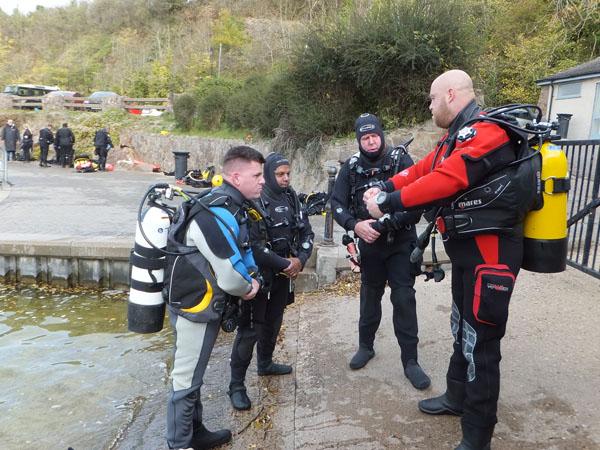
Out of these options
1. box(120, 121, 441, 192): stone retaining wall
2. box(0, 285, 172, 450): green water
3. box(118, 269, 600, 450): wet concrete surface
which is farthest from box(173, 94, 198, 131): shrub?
box(118, 269, 600, 450): wet concrete surface

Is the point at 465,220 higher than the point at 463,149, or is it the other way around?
the point at 463,149

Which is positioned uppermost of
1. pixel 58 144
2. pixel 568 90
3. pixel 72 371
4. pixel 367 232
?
Answer: pixel 568 90

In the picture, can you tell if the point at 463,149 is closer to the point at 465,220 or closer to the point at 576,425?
the point at 465,220

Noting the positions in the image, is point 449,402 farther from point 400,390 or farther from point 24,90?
point 24,90

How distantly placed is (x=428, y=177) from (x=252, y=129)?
13.1 meters

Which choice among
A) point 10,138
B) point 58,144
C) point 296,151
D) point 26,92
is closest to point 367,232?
point 296,151

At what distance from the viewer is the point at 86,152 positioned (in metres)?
21.8

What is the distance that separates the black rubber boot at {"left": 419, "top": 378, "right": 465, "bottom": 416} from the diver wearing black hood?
29 centimetres

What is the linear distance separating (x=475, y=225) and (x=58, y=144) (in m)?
20.3

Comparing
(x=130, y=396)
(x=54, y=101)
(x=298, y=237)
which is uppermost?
(x=54, y=101)

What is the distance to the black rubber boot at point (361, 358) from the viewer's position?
12.2ft

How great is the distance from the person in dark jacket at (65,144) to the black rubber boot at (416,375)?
1921 cm

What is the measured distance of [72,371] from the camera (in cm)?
454

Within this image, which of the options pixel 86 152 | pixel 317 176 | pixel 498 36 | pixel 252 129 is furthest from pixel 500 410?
pixel 86 152
